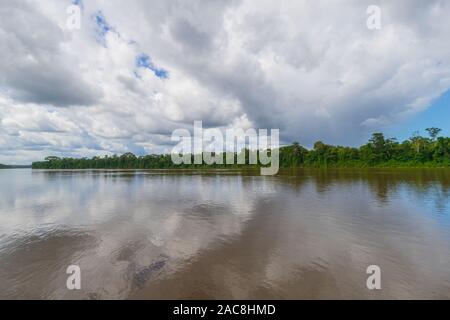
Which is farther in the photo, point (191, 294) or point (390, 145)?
point (390, 145)

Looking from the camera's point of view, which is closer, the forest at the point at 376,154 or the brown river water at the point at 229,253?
the brown river water at the point at 229,253

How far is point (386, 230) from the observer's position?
10773mm

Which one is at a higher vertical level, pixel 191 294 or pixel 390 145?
A: pixel 390 145

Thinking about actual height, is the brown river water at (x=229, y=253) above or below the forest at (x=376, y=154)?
below

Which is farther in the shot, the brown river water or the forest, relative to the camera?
the forest

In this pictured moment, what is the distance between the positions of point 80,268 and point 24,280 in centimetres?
146

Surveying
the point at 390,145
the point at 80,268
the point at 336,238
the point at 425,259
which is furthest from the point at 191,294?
the point at 390,145

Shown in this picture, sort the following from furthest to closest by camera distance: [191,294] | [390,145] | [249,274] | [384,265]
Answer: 1. [390,145]
2. [384,265]
3. [249,274]
4. [191,294]

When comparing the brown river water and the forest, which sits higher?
the forest

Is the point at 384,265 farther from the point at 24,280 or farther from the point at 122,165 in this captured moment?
the point at 122,165

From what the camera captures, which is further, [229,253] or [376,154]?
[376,154]

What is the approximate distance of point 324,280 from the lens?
632cm
